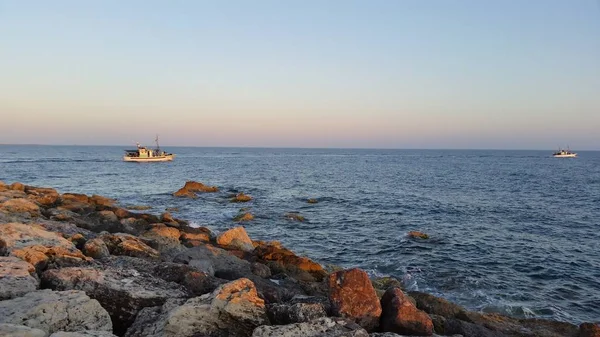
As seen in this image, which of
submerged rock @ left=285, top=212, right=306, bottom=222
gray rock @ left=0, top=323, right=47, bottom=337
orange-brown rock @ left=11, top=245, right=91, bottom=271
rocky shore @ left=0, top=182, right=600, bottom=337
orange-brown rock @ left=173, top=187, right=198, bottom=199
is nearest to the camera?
gray rock @ left=0, top=323, right=47, bottom=337

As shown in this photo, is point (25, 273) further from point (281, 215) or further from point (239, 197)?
point (239, 197)

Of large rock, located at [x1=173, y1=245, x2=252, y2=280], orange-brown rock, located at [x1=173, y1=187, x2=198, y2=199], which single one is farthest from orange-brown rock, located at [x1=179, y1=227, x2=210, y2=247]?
orange-brown rock, located at [x1=173, y1=187, x2=198, y2=199]

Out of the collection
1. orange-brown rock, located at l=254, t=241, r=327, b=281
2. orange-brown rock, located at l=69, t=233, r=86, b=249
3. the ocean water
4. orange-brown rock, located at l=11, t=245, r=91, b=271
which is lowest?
the ocean water

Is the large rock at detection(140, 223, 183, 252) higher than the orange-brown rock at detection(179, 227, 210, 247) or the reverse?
higher

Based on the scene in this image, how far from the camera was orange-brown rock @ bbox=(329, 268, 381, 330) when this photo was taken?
23.9 feet

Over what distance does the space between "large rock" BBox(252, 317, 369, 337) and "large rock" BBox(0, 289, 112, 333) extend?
274 cm

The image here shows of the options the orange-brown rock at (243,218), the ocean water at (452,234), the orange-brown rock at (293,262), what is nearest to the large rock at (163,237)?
the orange-brown rock at (293,262)

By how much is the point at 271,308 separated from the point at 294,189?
41.1 m

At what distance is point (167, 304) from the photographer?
23.6 ft

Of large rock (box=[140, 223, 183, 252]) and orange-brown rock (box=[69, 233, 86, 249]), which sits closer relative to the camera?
orange-brown rock (box=[69, 233, 86, 249])

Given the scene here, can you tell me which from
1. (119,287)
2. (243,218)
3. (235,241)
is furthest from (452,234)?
(119,287)

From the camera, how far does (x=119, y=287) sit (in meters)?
7.77

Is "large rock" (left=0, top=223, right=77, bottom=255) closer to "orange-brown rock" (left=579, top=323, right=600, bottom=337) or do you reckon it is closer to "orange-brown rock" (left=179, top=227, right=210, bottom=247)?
"orange-brown rock" (left=179, top=227, right=210, bottom=247)

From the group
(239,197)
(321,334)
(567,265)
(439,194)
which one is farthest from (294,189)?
(321,334)
